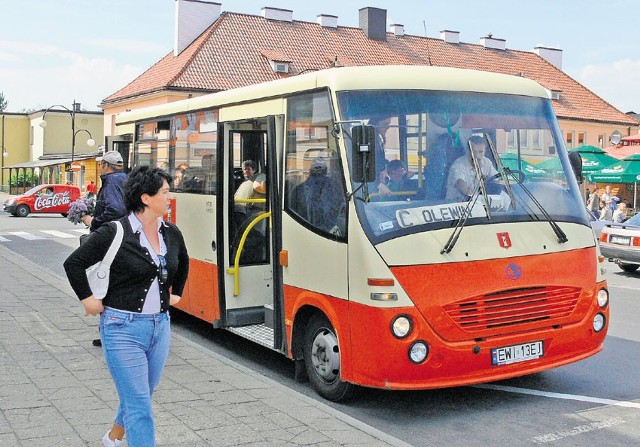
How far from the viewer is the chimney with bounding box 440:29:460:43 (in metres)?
59.4

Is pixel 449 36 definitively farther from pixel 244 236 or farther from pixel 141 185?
pixel 141 185

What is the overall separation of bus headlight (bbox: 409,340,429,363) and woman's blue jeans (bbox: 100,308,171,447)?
2.30 metres

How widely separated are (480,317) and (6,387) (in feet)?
12.4

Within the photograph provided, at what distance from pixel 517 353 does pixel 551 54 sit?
61.6m

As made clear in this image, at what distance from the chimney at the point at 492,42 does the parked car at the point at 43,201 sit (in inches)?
1312

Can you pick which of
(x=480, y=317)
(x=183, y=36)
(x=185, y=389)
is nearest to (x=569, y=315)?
(x=480, y=317)

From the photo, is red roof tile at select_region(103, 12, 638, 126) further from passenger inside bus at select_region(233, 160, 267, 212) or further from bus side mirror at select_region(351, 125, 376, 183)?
bus side mirror at select_region(351, 125, 376, 183)

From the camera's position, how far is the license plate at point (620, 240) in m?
16.9

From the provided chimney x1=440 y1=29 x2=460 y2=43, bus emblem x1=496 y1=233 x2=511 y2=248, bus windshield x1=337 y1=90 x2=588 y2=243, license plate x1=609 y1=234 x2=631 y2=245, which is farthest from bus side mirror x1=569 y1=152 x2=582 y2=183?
chimney x1=440 y1=29 x2=460 y2=43

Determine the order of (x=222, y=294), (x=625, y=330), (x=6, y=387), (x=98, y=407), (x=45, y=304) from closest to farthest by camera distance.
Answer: (x=98, y=407) < (x=6, y=387) < (x=222, y=294) < (x=625, y=330) < (x=45, y=304)

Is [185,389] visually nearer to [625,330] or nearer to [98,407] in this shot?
[98,407]

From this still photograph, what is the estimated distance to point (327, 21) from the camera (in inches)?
2154

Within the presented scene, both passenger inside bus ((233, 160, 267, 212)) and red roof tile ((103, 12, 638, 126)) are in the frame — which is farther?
red roof tile ((103, 12, 638, 126))

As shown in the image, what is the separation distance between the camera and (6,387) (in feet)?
22.0
